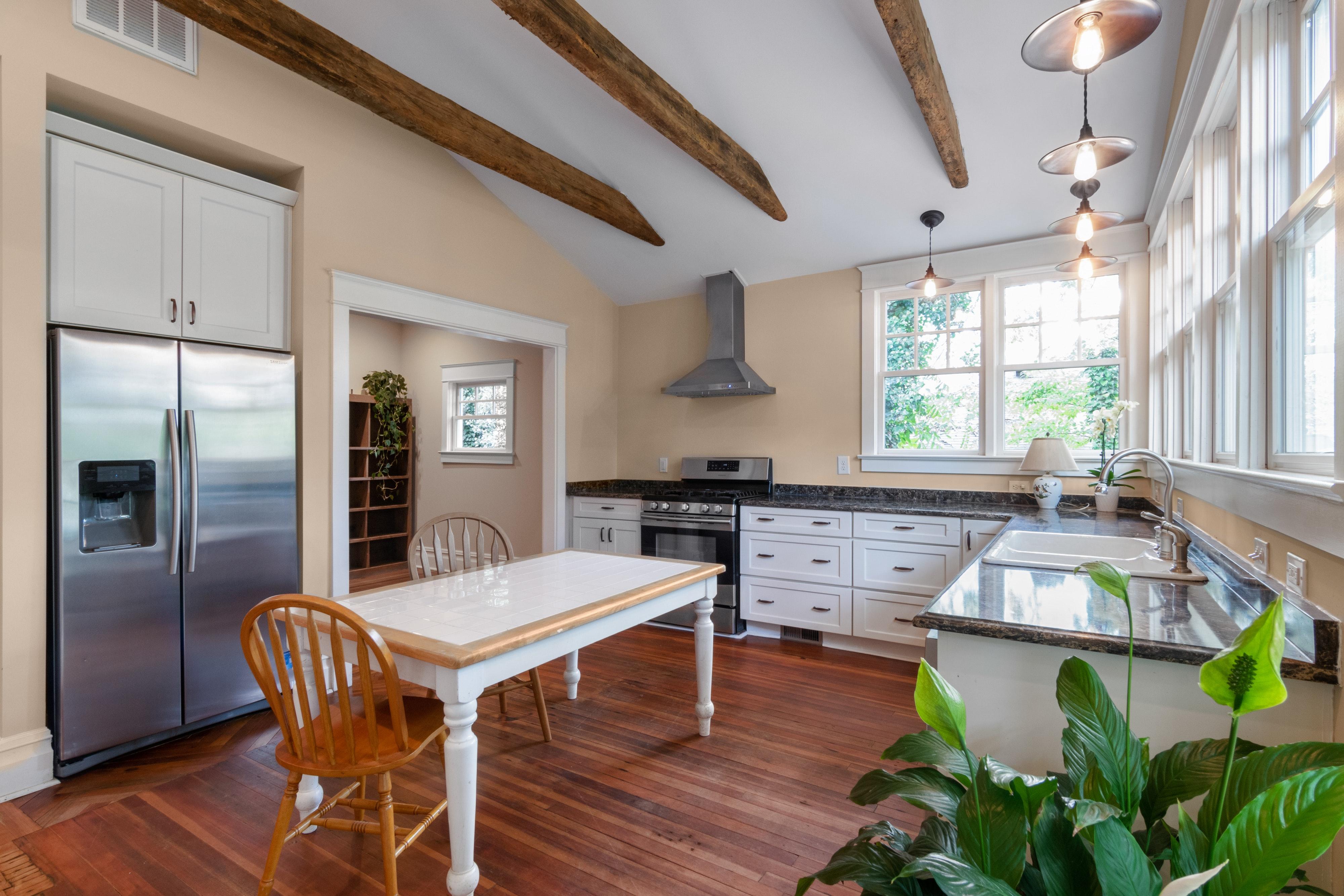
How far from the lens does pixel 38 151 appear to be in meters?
2.35

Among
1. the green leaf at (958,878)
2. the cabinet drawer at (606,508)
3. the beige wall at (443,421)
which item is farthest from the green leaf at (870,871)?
the beige wall at (443,421)

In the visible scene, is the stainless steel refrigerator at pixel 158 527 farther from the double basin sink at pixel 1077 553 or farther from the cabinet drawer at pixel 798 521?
the double basin sink at pixel 1077 553

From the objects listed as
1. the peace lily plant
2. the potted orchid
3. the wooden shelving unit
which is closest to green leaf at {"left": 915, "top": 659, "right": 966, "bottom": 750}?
the peace lily plant

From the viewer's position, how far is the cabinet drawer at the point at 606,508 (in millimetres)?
4574

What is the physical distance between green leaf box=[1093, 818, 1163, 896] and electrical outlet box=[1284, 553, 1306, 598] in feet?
2.57

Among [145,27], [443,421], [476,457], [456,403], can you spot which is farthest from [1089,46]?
[443,421]

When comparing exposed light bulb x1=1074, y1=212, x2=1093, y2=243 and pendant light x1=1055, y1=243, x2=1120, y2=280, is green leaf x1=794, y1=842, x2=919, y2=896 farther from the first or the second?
pendant light x1=1055, y1=243, x2=1120, y2=280

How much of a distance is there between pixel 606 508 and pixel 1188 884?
165 inches

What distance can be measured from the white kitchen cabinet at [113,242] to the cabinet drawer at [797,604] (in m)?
3.31

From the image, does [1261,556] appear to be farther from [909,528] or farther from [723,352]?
[723,352]

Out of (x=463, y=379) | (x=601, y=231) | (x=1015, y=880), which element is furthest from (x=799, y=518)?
(x=463, y=379)

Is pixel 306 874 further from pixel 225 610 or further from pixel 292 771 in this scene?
pixel 225 610

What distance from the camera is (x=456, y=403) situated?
248 inches

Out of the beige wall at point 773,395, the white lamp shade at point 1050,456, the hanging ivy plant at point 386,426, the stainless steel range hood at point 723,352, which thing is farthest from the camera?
the hanging ivy plant at point 386,426
